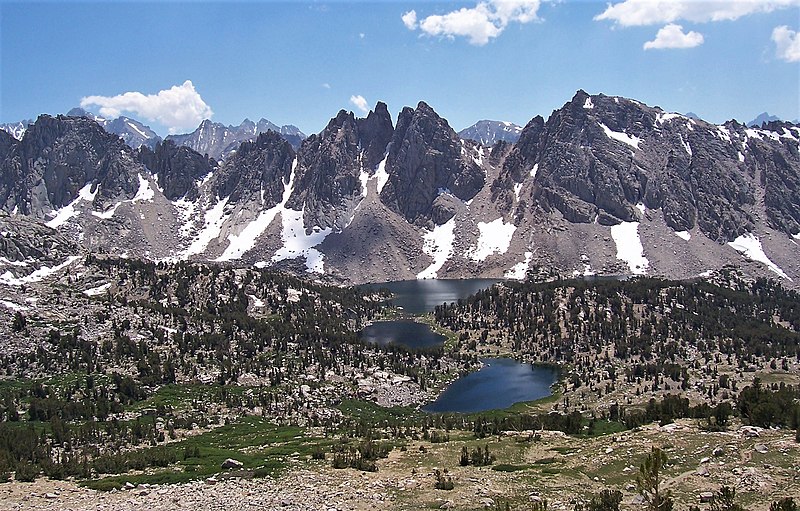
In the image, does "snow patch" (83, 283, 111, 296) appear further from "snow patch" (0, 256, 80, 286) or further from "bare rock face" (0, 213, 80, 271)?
"bare rock face" (0, 213, 80, 271)

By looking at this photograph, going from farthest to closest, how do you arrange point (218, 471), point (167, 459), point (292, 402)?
point (292, 402) → point (167, 459) → point (218, 471)

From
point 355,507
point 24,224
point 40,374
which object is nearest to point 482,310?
point 40,374

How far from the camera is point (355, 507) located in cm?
Answer: 2892

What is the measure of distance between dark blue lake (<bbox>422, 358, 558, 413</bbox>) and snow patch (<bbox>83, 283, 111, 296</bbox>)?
8225 cm

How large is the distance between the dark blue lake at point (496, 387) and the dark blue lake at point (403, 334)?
21.3 meters

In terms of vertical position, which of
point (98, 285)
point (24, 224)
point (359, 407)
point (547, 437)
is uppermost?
point (24, 224)

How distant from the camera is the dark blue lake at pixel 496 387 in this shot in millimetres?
97750

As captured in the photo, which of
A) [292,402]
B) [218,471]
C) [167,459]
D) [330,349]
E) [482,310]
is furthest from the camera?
[482,310]

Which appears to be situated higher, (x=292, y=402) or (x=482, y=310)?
(x=482, y=310)

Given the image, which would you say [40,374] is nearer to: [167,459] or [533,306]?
[167,459]

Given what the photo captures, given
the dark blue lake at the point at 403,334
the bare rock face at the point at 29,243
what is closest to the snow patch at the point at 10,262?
the bare rock face at the point at 29,243

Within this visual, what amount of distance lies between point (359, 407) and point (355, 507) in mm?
60126

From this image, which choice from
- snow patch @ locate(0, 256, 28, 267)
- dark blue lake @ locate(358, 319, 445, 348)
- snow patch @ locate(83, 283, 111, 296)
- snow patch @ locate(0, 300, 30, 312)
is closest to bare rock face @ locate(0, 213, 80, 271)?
snow patch @ locate(0, 256, 28, 267)

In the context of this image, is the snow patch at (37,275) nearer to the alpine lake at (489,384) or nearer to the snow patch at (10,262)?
the snow patch at (10,262)
